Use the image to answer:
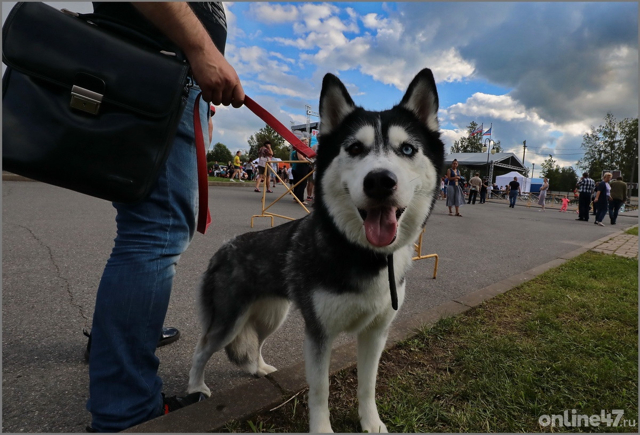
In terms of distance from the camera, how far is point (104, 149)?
1.30 metres

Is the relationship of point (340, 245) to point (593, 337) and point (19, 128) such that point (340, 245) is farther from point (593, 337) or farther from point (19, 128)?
point (593, 337)

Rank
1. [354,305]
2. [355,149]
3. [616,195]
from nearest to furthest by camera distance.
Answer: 1. [354,305]
2. [355,149]
3. [616,195]

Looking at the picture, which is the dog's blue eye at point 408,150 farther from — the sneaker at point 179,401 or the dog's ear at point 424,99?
the sneaker at point 179,401

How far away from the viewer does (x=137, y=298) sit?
1.47 meters

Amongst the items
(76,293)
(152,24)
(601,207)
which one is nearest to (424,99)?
(152,24)

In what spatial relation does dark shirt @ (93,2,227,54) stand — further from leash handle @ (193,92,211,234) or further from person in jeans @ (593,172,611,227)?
person in jeans @ (593,172,611,227)

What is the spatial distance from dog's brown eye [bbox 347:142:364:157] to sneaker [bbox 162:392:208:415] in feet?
5.21

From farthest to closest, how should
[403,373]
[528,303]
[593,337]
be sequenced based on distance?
[528,303]
[593,337]
[403,373]

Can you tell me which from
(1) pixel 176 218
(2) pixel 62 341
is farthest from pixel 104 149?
(2) pixel 62 341

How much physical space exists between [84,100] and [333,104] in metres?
1.21

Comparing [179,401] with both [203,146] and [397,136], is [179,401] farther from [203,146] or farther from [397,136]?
[397,136]

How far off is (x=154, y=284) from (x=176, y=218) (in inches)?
12.6

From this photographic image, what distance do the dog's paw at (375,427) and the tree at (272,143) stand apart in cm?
4736

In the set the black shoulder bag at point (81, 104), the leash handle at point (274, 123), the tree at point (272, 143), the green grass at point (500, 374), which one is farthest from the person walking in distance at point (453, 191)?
the tree at point (272, 143)
